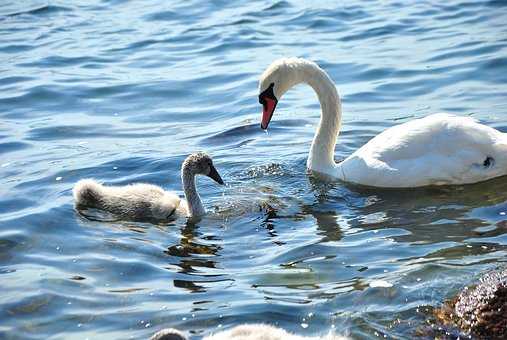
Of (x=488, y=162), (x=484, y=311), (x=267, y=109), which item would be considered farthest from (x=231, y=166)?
(x=484, y=311)

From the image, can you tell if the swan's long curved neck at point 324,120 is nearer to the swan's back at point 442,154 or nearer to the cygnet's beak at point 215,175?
the swan's back at point 442,154

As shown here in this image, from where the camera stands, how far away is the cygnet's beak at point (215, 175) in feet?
32.4

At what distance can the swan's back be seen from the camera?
32.2 ft

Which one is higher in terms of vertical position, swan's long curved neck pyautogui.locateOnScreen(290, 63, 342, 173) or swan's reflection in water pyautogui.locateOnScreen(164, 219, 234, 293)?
swan's long curved neck pyautogui.locateOnScreen(290, 63, 342, 173)

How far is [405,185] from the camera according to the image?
9.93m

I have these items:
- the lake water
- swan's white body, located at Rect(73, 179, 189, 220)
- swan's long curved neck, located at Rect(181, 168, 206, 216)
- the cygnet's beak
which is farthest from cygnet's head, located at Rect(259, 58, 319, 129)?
swan's white body, located at Rect(73, 179, 189, 220)

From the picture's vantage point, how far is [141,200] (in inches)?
373

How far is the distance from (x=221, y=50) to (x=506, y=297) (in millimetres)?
11254

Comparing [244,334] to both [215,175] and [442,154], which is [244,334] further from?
[442,154]

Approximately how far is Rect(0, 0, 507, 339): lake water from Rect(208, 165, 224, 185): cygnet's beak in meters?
0.22

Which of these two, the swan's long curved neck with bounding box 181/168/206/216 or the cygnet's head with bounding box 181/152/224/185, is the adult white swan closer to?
the cygnet's head with bounding box 181/152/224/185

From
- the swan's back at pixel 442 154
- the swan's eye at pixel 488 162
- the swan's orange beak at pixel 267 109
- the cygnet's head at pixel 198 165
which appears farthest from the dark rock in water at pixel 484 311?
the swan's orange beak at pixel 267 109

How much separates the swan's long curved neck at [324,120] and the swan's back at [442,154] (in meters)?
0.86

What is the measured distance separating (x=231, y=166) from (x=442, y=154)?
2276 millimetres
